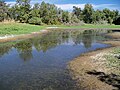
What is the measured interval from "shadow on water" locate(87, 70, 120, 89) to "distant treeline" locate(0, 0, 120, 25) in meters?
77.0

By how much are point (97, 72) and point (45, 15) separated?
8892 cm

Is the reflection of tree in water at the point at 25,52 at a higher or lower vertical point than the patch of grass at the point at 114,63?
lower

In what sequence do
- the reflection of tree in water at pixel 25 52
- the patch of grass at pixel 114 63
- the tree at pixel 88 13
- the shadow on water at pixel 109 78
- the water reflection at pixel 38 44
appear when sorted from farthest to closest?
the tree at pixel 88 13
the water reflection at pixel 38 44
the reflection of tree in water at pixel 25 52
the patch of grass at pixel 114 63
the shadow on water at pixel 109 78

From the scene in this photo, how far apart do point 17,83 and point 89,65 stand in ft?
23.0

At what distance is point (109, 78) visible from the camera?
16578mm

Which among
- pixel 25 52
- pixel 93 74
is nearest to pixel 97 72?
pixel 93 74

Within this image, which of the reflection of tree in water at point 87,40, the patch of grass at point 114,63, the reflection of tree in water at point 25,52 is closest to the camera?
the patch of grass at point 114,63

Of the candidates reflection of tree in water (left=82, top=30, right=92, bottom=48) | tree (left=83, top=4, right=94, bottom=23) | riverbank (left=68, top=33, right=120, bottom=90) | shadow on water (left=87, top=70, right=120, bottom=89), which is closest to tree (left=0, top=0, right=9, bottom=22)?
tree (left=83, top=4, right=94, bottom=23)

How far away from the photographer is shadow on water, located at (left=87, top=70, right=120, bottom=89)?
15508mm

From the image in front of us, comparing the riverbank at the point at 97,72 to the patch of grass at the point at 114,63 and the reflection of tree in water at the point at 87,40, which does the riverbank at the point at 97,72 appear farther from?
the reflection of tree in water at the point at 87,40

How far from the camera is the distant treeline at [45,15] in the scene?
97.1 m

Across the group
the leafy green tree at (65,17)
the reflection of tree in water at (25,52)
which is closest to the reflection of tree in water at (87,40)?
the reflection of tree in water at (25,52)

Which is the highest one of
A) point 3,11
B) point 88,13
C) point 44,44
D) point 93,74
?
point 3,11

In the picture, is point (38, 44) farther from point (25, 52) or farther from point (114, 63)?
point (114, 63)
